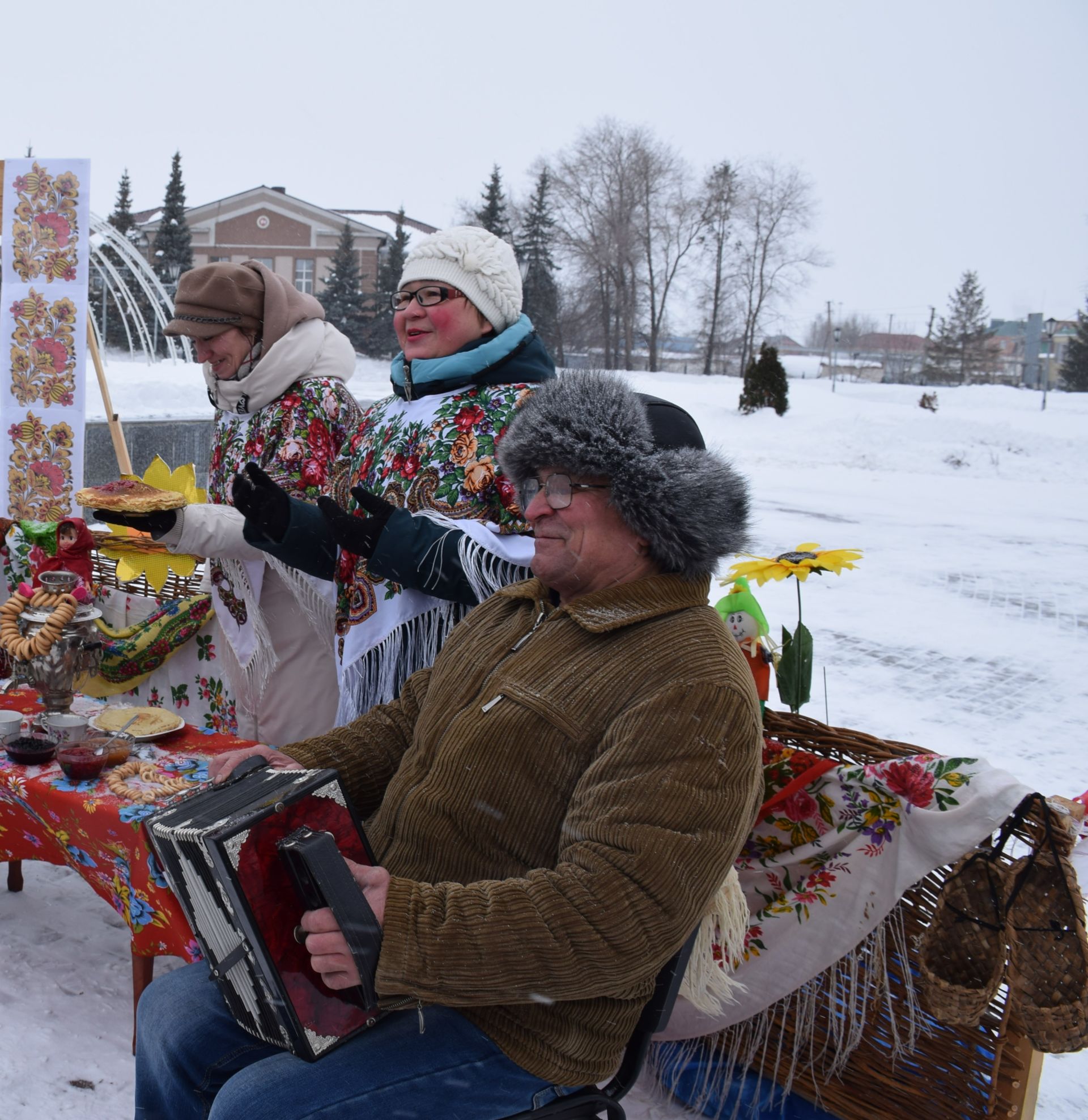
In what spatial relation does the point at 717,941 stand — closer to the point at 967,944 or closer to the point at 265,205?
the point at 967,944

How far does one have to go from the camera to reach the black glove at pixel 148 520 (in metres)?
2.78

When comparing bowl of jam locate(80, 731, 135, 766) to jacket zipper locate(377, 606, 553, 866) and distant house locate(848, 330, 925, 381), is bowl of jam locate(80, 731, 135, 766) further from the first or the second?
distant house locate(848, 330, 925, 381)

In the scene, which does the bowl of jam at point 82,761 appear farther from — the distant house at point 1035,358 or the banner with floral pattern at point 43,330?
the distant house at point 1035,358

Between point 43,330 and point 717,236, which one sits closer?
point 43,330

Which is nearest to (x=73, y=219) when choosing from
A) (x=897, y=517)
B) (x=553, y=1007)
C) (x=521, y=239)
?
(x=553, y=1007)

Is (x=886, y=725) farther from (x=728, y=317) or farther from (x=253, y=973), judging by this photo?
(x=728, y=317)

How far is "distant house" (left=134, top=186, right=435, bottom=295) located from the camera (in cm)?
3406

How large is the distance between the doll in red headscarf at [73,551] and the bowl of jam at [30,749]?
901 mm

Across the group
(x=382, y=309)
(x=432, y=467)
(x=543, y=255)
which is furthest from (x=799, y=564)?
(x=543, y=255)

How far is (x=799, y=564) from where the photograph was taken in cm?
259

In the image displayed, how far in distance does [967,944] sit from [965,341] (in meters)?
46.1

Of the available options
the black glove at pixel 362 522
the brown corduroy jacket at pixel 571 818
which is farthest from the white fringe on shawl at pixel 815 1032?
the black glove at pixel 362 522

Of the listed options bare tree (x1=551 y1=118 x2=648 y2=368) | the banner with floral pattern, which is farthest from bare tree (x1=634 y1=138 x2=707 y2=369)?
the banner with floral pattern

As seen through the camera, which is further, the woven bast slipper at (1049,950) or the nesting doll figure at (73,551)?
the nesting doll figure at (73,551)
